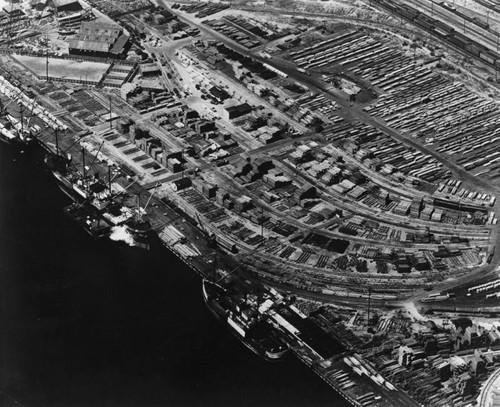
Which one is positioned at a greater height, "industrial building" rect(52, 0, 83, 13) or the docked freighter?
"industrial building" rect(52, 0, 83, 13)

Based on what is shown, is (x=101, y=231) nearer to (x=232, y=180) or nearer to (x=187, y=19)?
(x=232, y=180)

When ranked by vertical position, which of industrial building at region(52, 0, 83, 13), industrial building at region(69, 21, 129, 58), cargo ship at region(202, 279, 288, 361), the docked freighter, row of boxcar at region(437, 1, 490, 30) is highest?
industrial building at region(52, 0, 83, 13)

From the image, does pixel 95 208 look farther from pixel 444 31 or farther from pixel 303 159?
pixel 444 31

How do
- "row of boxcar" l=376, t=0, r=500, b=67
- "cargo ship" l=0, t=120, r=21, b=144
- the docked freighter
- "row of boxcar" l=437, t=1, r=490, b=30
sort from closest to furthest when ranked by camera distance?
the docked freighter, "cargo ship" l=0, t=120, r=21, b=144, "row of boxcar" l=376, t=0, r=500, b=67, "row of boxcar" l=437, t=1, r=490, b=30

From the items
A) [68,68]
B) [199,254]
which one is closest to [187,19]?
[68,68]

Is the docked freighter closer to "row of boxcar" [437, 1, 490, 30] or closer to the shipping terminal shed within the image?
the shipping terminal shed

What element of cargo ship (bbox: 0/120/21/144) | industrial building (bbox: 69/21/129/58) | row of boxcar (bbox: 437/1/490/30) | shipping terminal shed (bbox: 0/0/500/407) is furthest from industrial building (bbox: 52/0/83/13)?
row of boxcar (bbox: 437/1/490/30)
